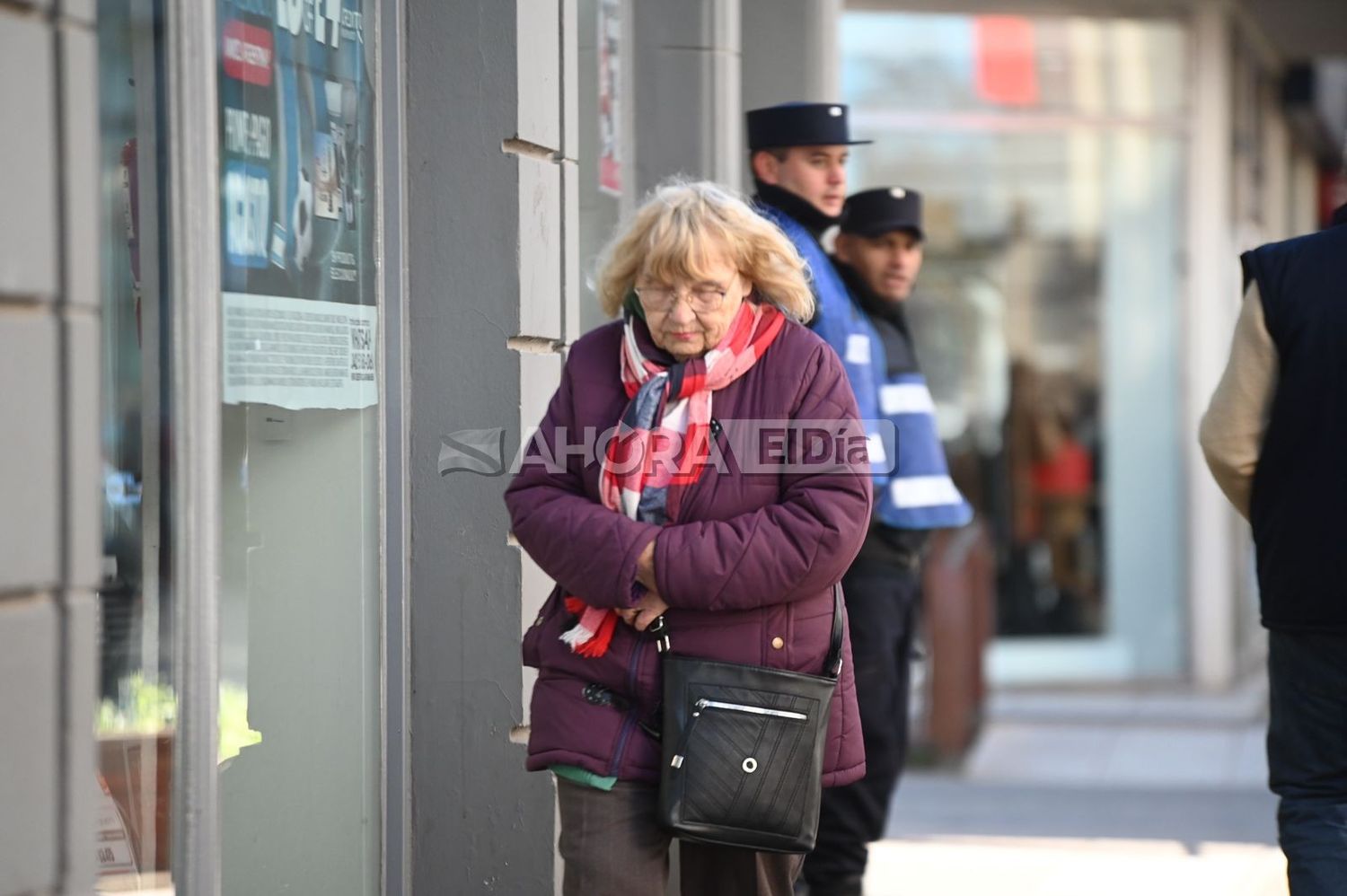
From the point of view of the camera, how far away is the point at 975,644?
966cm

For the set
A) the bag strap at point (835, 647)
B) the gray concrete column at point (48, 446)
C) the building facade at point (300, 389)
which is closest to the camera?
the gray concrete column at point (48, 446)

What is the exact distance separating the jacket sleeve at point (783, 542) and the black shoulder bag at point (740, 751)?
0.43 ft

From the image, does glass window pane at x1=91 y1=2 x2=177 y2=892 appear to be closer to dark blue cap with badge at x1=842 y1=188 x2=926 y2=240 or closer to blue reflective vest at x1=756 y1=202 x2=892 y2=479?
blue reflective vest at x1=756 y1=202 x2=892 y2=479

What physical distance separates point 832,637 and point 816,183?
1709mm

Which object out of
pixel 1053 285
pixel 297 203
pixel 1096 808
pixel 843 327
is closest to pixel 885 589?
pixel 843 327

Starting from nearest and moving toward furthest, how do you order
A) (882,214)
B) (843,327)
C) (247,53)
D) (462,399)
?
(247,53) < (462,399) < (843,327) < (882,214)

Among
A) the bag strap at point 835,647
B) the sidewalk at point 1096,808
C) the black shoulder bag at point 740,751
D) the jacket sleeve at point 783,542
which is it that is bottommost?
the sidewalk at point 1096,808

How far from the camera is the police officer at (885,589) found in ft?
16.7

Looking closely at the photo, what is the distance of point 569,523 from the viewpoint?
3502 millimetres

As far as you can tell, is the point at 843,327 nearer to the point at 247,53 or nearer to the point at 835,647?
the point at 835,647

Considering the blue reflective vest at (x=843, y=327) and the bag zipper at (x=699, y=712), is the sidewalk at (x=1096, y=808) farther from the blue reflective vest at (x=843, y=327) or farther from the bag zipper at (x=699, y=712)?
the bag zipper at (x=699, y=712)

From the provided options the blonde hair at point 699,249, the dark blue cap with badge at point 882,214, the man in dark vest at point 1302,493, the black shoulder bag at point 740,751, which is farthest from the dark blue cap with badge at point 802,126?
the black shoulder bag at point 740,751

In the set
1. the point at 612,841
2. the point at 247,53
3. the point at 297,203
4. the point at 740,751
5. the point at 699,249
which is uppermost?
the point at 247,53

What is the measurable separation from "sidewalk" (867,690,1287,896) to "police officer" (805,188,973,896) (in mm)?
1315
